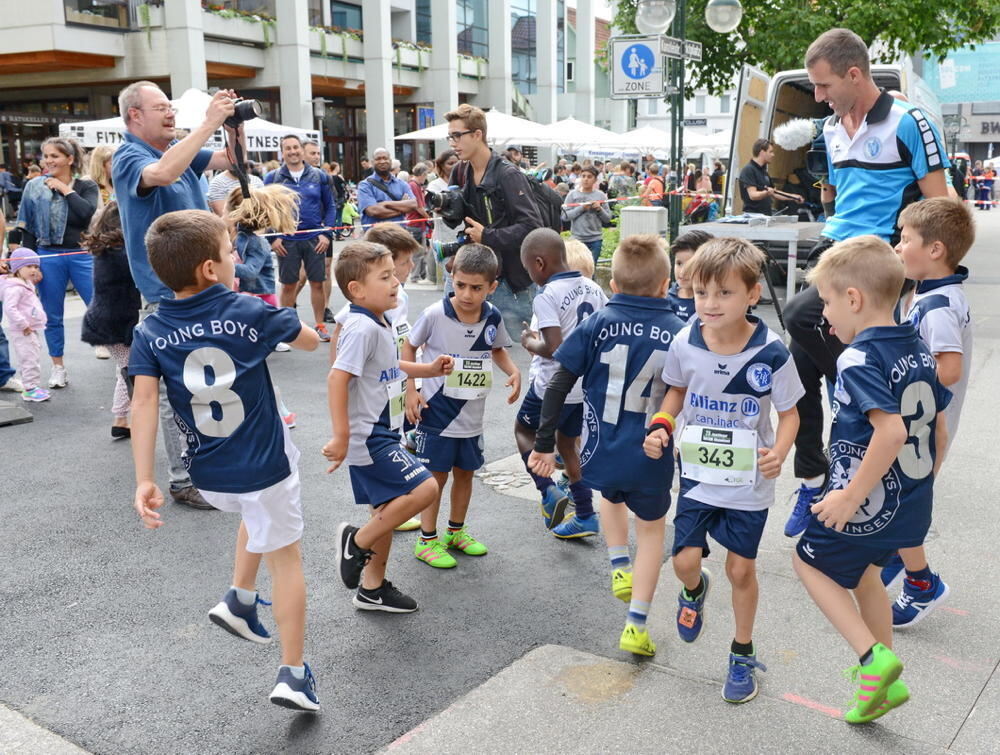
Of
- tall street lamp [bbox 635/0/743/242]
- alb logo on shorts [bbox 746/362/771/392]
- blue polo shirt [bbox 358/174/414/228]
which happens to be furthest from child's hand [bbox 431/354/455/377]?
blue polo shirt [bbox 358/174/414/228]

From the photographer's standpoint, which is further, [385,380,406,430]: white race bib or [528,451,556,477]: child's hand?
[385,380,406,430]: white race bib

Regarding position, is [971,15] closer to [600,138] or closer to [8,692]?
[600,138]

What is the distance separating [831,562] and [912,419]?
0.49 m

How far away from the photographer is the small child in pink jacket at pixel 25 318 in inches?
291

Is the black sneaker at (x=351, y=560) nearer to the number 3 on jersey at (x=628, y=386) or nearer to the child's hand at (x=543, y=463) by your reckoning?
the child's hand at (x=543, y=463)

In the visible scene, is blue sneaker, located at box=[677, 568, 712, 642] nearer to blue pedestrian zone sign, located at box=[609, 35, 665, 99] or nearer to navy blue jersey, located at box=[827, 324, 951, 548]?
navy blue jersey, located at box=[827, 324, 951, 548]

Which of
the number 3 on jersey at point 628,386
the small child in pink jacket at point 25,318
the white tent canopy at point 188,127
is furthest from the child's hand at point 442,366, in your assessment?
the white tent canopy at point 188,127

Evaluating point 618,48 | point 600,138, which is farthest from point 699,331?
point 600,138

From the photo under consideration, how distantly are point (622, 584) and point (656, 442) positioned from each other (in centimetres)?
79

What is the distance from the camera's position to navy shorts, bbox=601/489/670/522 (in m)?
3.41

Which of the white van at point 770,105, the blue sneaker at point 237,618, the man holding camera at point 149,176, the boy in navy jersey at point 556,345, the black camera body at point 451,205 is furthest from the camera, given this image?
the white van at point 770,105

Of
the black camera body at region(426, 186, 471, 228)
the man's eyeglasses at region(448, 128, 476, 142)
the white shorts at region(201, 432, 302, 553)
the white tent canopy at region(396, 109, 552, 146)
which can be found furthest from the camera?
the white tent canopy at region(396, 109, 552, 146)

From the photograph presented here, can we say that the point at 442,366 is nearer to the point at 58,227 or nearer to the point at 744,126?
the point at 58,227

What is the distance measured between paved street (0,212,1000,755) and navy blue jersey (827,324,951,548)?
62 centimetres
